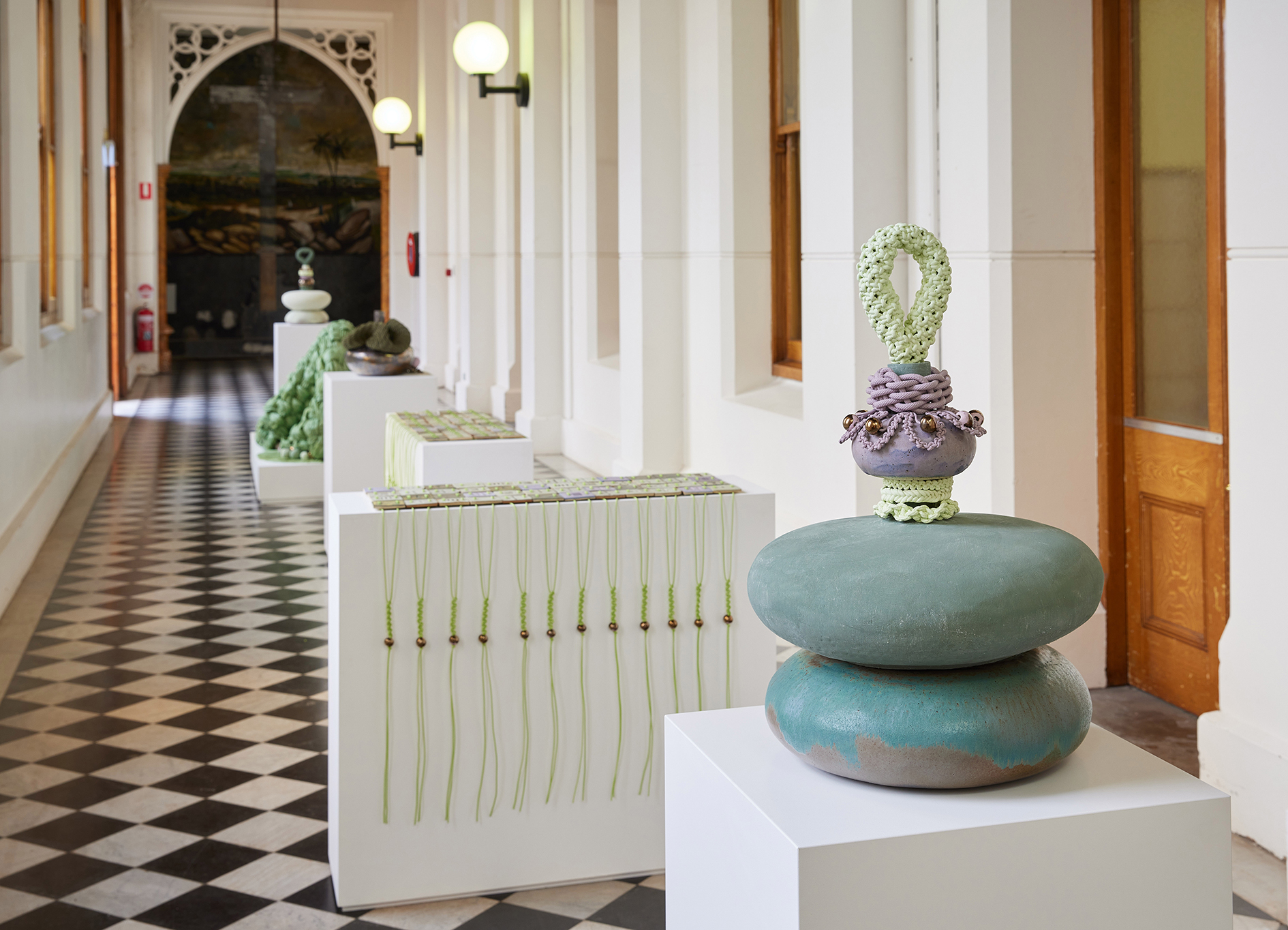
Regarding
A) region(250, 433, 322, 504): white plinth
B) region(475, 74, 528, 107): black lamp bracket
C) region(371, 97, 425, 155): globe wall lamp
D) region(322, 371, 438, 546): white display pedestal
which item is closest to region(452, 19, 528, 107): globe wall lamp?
region(475, 74, 528, 107): black lamp bracket

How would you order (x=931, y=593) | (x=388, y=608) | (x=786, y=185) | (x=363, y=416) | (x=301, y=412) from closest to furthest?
1. (x=931, y=593)
2. (x=388, y=608)
3. (x=786, y=185)
4. (x=363, y=416)
5. (x=301, y=412)

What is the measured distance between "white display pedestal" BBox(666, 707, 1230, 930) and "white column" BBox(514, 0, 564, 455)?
33.5 ft

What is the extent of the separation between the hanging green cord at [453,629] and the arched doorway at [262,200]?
21.2 meters

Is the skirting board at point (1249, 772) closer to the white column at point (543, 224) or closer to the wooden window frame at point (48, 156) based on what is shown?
the white column at point (543, 224)


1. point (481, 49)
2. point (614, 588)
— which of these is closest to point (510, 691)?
point (614, 588)

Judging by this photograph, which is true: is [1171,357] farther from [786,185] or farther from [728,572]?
[786,185]

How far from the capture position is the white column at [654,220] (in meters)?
8.54

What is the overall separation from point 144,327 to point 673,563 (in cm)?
2001

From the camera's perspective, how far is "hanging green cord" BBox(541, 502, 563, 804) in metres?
3.38

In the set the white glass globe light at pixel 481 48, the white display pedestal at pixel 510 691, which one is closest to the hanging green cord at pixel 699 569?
the white display pedestal at pixel 510 691

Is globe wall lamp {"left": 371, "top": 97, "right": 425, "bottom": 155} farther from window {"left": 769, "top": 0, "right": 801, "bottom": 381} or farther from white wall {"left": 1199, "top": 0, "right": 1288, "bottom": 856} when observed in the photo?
white wall {"left": 1199, "top": 0, "right": 1288, "bottom": 856}

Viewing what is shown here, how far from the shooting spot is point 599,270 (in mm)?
10781

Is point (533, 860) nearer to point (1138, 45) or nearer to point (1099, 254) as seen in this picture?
point (1099, 254)

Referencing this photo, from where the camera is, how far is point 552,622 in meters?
3.41
